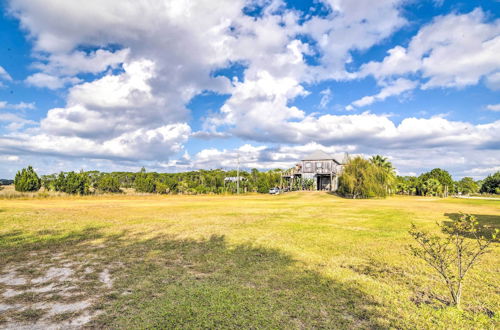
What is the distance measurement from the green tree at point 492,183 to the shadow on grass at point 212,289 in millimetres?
87733

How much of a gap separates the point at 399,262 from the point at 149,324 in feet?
24.9

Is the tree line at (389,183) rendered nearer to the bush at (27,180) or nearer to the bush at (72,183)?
the bush at (72,183)

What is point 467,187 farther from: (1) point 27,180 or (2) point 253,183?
→ (1) point 27,180

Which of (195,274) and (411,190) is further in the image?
(411,190)

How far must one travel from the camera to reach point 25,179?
1731 inches

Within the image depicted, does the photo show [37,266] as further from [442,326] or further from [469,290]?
[469,290]

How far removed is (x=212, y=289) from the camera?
5.94 metres

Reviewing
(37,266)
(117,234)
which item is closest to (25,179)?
(117,234)

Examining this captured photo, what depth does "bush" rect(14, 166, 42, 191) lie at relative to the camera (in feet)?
143

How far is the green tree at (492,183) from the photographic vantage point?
7069cm

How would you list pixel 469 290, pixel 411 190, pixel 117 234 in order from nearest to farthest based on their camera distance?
pixel 469 290 < pixel 117 234 < pixel 411 190

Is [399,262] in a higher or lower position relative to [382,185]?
lower

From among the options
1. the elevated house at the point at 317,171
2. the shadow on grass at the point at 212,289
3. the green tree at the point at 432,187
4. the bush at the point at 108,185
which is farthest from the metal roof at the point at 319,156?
the shadow on grass at the point at 212,289

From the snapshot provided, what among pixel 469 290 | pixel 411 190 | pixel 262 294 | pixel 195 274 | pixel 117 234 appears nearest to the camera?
pixel 262 294
